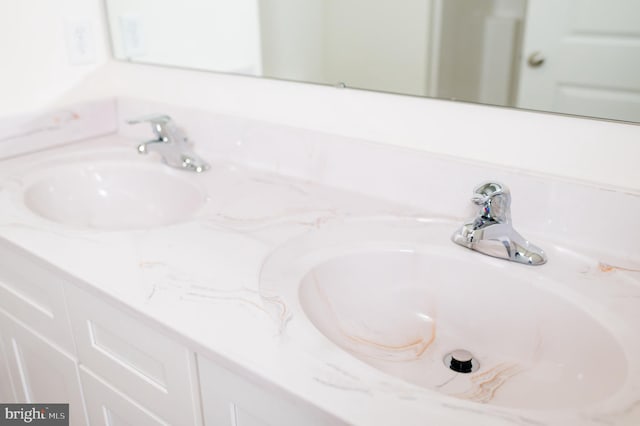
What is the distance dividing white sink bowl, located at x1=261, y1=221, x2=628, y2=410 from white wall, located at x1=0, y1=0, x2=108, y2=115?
939mm

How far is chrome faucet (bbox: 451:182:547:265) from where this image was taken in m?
0.92

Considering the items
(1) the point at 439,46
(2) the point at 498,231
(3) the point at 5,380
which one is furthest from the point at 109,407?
(1) the point at 439,46

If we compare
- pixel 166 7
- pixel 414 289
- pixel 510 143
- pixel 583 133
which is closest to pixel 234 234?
pixel 414 289

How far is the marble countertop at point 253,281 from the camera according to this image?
65cm

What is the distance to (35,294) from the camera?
1136 millimetres

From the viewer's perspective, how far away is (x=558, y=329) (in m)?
0.86

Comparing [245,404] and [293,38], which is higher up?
[293,38]

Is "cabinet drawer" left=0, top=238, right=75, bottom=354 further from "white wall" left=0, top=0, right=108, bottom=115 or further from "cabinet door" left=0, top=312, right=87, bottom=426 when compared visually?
"white wall" left=0, top=0, right=108, bottom=115

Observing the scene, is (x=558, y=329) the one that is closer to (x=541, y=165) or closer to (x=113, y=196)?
(x=541, y=165)

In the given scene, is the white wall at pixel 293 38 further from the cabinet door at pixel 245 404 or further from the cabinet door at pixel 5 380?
the cabinet door at pixel 5 380

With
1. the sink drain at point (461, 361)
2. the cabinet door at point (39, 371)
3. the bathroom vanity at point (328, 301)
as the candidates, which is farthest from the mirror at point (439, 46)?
the cabinet door at point (39, 371)

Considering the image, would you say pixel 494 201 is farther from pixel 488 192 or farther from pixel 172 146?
pixel 172 146

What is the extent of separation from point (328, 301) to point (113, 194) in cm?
75
